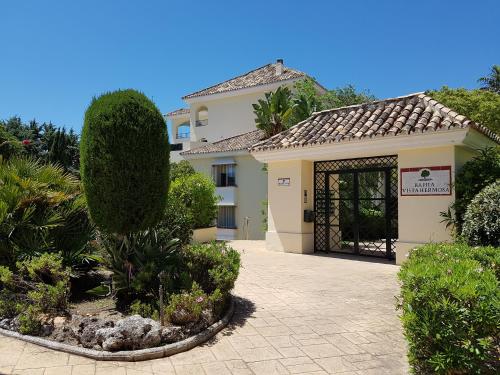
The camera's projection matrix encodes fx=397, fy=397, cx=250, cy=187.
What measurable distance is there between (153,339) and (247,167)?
20132 millimetres

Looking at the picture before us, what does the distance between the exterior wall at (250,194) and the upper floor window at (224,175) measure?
1.30 feet

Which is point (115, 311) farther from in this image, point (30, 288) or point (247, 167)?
point (247, 167)

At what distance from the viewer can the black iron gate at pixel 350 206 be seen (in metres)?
11.3

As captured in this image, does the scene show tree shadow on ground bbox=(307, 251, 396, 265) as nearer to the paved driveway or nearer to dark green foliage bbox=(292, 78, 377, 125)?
→ the paved driveway

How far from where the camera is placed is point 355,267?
33.8 ft

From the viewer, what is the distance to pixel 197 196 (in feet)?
52.8

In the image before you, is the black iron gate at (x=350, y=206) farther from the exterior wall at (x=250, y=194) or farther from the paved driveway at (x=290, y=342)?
the exterior wall at (x=250, y=194)

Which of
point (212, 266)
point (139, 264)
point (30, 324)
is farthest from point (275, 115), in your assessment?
point (30, 324)

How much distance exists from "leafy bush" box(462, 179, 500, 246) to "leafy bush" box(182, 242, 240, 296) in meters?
5.08

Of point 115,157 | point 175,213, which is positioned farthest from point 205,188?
point 115,157

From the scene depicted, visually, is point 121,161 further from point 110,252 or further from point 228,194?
point 228,194

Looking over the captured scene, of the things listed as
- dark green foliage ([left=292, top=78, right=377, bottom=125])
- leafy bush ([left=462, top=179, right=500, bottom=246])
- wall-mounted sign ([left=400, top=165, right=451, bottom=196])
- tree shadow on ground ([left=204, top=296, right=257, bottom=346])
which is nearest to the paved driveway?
tree shadow on ground ([left=204, top=296, right=257, bottom=346])

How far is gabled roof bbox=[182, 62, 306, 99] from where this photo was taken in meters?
28.5

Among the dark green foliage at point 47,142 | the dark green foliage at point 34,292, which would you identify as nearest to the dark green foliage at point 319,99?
the dark green foliage at point 47,142
